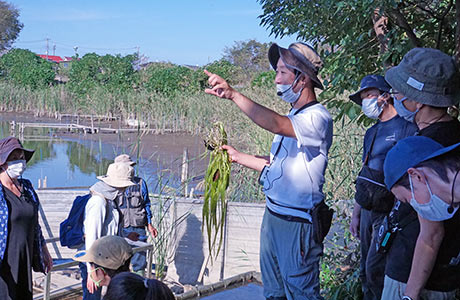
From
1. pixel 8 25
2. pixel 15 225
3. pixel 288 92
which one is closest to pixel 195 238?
pixel 15 225

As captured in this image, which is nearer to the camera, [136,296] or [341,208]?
[136,296]

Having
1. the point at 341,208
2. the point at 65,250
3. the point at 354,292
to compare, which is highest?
the point at 341,208

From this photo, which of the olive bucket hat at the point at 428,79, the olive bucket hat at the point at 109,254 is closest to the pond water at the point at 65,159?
the olive bucket hat at the point at 109,254

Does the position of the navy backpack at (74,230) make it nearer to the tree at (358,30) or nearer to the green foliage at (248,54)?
the tree at (358,30)

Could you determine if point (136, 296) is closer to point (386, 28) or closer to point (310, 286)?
point (310, 286)

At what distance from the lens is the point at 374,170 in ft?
11.2

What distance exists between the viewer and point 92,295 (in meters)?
4.28

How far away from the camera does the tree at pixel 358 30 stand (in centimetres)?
424

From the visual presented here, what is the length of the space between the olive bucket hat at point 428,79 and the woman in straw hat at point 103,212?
2.75m

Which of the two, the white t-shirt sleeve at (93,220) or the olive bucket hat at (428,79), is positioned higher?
the olive bucket hat at (428,79)

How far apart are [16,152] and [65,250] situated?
11.3 ft

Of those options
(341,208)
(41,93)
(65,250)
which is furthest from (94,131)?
(341,208)

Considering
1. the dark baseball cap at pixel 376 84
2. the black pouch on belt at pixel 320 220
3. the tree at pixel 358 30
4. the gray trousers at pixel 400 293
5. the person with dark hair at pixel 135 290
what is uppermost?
the tree at pixel 358 30

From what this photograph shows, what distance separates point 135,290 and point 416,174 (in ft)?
3.66
